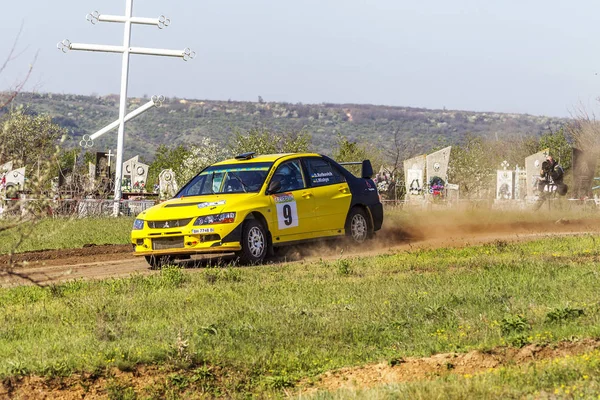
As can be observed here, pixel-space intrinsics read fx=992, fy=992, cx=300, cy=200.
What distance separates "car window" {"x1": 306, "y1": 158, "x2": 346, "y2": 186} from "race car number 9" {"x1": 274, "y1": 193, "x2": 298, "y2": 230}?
789 millimetres

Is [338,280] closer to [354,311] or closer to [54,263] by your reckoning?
[354,311]

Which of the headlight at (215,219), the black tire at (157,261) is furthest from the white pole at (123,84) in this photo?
the headlight at (215,219)

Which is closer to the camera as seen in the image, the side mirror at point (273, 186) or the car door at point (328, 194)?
the side mirror at point (273, 186)

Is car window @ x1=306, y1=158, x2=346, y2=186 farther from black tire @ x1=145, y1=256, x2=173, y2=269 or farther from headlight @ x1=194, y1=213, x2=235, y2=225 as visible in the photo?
black tire @ x1=145, y1=256, x2=173, y2=269

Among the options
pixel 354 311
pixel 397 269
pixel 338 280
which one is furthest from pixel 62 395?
pixel 397 269

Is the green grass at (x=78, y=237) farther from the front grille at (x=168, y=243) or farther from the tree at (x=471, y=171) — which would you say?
the tree at (x=471, y=171)

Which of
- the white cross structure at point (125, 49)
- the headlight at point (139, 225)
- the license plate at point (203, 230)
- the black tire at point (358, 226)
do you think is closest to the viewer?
the license plate at point (203, 230)

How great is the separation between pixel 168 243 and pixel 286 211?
79.3 inches

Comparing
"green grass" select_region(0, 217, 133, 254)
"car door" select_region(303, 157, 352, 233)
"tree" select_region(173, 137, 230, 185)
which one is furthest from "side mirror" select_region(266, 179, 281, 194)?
"tree" select_region(173, 137, 230, 185)

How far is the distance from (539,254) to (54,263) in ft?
25.5

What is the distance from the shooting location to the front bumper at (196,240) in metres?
14.4

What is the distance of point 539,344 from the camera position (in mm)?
8273

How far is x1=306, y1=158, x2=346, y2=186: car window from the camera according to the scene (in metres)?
16.5

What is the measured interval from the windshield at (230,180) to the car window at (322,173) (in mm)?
893
